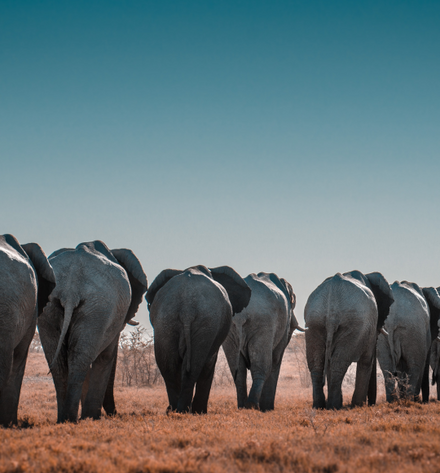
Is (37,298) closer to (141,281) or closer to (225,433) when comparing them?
(141,281)

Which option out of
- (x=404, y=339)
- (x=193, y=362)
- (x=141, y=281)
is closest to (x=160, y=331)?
(x=193, y=362)

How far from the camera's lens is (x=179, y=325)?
959cm

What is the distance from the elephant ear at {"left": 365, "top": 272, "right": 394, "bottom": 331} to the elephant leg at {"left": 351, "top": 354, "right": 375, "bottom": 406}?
115 cm

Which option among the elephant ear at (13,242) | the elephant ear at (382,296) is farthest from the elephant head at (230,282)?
the elephant ear at (382,296)

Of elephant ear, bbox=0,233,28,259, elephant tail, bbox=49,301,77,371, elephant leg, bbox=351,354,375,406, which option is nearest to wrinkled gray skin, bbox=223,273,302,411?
elephant leg, bbox=351,354,375,406

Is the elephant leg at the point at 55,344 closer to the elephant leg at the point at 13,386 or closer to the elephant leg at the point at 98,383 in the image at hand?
the elephant leg at the point at 98,383

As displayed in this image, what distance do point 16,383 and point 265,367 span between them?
20.6 ft

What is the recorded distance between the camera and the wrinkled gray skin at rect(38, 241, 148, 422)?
847 centimetres

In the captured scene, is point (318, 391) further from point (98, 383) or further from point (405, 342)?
point (98, 383)

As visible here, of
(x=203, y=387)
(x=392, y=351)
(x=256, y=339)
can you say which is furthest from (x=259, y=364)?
(x=392, y=351)

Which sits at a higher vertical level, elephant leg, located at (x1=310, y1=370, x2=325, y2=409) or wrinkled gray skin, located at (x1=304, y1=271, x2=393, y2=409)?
wrinkled gray skin, located at (x1=304, y1=271, x2=393, y2=409)

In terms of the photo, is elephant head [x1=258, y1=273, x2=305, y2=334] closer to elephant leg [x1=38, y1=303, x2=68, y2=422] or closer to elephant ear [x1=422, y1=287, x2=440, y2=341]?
elephant ear [x1=422, y1=287, x2=440, y2=341]

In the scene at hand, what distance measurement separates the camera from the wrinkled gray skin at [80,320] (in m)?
8.47

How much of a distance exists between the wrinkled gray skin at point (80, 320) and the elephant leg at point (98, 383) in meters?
0.02
